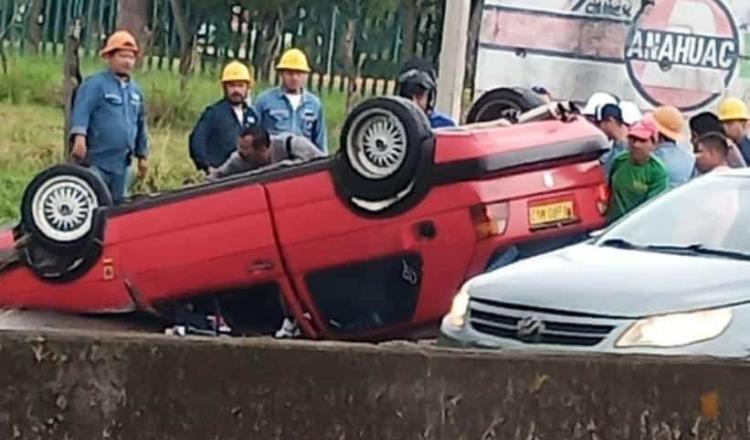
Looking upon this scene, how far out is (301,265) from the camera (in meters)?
11.9

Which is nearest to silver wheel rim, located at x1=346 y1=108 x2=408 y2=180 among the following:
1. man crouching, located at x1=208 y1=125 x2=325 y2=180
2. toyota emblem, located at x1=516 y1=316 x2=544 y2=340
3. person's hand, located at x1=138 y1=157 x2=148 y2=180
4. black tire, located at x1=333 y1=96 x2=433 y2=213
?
black tire, located at x1=333 y1=96 x2=433 y2=213

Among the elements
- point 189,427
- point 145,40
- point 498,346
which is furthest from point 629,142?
point 145,40

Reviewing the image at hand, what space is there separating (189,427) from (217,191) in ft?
19.2

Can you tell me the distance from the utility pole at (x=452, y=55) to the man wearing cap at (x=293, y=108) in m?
2.54

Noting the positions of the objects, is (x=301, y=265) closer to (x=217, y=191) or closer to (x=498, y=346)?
(x=217, y=191)

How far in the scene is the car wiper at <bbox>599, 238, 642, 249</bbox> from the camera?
10.1m

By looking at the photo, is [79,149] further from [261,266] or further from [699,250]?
[699,250]

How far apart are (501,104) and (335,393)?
7.69 meters

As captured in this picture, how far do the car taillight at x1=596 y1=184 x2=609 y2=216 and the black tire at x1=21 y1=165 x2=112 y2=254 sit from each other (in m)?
2.73

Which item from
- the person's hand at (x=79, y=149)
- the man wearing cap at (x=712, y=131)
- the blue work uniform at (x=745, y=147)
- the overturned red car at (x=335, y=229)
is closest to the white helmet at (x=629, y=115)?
the man wearing cap at (x=712, y=131)

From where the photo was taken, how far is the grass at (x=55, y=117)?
19.2 meters

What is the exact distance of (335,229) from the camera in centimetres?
1172

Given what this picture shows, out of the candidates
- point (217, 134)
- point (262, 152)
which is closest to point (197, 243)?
point (262, 152)

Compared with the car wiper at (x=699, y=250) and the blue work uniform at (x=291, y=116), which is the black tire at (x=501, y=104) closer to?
the blue work uniform at (x=291, y=116)
